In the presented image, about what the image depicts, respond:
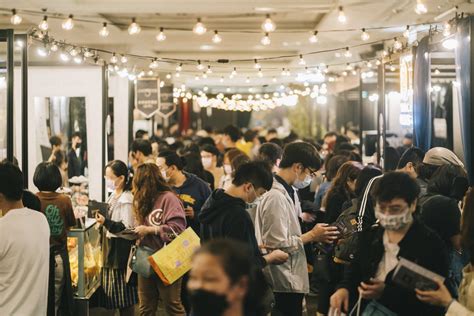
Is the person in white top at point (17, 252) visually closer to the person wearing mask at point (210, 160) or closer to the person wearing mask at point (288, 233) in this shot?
the person wearing mask at point (288, 233)

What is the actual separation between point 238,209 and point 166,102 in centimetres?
1337

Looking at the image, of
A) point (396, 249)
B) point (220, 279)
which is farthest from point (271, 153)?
point (220, 279)

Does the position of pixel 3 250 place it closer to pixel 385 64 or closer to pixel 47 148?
pixel 47 148

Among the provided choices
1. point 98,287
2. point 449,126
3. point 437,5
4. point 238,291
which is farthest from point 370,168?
point 449,126

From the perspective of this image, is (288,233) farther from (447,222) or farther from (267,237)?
(447,222)

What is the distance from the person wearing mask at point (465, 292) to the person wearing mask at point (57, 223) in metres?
3.49

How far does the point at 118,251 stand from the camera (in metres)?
6.64

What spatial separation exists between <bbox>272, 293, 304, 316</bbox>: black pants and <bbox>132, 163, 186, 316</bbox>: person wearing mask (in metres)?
1.09

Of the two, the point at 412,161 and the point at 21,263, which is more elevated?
the point at 412,161

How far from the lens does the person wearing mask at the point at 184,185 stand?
720 cm

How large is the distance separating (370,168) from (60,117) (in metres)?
6.60

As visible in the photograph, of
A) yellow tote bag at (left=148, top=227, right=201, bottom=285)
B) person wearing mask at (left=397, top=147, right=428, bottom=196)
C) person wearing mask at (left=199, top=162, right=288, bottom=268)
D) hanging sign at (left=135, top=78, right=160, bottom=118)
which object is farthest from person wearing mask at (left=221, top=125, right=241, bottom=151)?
person wearing mask at (left=199, top=162, right=288, bottom=268)

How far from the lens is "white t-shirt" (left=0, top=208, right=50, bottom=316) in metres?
4.48

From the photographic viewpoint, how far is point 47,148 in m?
11.2
